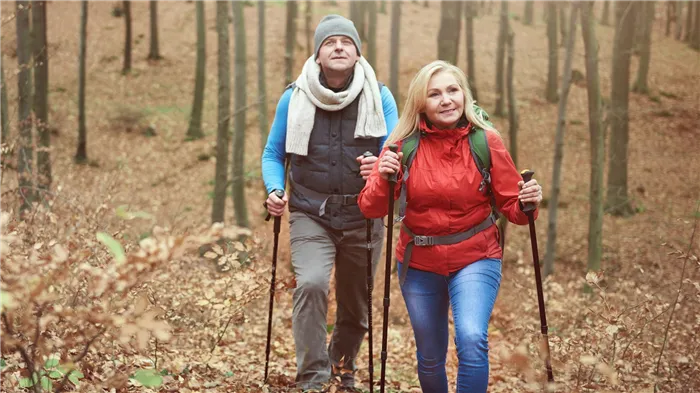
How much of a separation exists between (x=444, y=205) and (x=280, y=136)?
163cm

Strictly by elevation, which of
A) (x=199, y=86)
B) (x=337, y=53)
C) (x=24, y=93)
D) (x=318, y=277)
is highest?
(x=337, y=53)

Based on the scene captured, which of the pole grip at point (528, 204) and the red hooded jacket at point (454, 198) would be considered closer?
the pole grip at point (528, 204)

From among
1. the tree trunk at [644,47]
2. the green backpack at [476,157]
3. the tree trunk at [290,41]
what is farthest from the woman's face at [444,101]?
the tree trunk at [644,47]

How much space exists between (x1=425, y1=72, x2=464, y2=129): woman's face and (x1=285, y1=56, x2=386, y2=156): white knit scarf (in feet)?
2.29

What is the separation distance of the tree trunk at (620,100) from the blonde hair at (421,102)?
11.9m

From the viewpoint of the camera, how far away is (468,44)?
883 inches

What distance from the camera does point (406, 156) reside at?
419cm

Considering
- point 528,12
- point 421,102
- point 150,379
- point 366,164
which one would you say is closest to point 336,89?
point 366,164

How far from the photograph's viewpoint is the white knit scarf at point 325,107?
4.83m

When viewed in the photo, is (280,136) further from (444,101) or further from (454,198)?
(454,198)

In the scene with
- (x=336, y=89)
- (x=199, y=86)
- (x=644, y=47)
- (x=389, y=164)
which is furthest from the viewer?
(x=644, y=47)

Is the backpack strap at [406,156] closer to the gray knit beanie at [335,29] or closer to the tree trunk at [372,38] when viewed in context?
the gray knit beanie at [335,29]

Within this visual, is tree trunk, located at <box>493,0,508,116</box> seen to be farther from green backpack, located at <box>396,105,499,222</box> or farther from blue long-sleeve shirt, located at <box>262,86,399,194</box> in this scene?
green backpack, located at <box>396,105,499,222</box>

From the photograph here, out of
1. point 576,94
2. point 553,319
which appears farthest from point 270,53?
point 553,319
